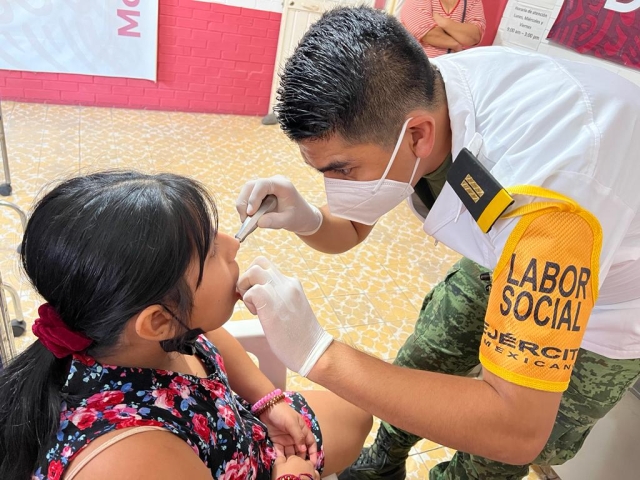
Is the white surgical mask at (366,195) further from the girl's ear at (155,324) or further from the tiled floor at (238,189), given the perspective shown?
the tiled floor at (238,189)

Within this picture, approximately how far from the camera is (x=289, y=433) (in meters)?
1.14

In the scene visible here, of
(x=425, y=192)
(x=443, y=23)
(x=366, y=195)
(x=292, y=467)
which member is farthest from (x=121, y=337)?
(x=443, y=23)

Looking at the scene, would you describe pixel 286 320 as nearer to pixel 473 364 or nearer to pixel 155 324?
pixel 155 324

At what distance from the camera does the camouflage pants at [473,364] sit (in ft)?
4.04

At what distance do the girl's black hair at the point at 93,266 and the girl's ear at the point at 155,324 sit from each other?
14 mm

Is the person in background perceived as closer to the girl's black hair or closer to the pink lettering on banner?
the pink lettering on banner

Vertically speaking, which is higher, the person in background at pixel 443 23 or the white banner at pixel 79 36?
the person in background at pixel 443 23

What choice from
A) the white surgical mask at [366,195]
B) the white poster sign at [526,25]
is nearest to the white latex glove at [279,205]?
the white surgical mask at [366,195]

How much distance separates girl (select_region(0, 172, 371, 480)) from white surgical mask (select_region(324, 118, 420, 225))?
344 mm

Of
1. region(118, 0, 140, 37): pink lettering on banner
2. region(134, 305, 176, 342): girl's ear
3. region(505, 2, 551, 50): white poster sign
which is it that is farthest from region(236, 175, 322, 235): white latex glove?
region(505, 2, 551, 50): white poster sign

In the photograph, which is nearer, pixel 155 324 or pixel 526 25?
pixel 155 324

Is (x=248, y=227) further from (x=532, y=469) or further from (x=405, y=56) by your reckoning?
(x=532, y=469)

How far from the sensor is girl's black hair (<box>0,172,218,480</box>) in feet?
2.56

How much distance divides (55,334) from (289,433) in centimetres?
57
